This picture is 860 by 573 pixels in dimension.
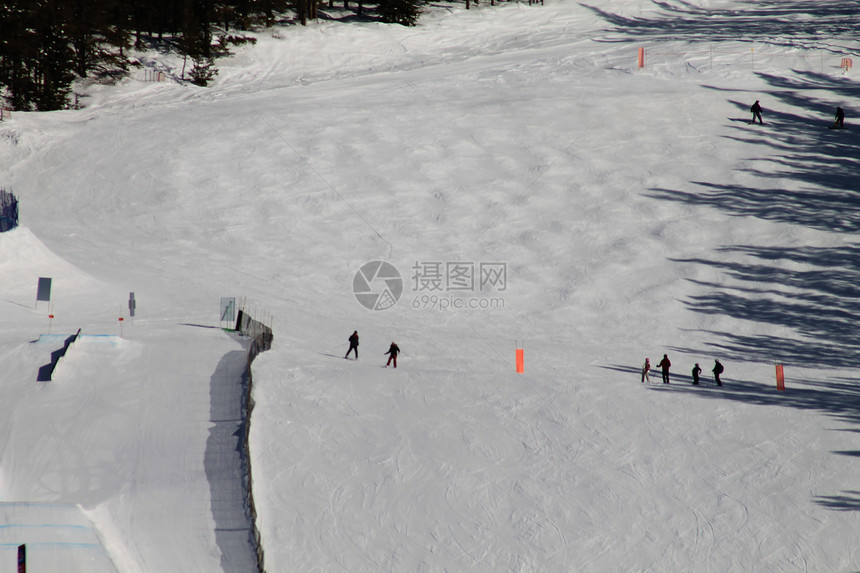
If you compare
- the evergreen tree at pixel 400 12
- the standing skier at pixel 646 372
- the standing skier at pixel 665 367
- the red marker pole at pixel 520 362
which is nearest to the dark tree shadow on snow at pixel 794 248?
the standing skier at pixel 646 372

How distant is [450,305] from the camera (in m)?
27.3

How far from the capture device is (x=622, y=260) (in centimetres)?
2958

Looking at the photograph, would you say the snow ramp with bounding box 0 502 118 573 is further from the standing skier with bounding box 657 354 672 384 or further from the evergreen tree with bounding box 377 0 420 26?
the evergreen tree with bounding box 377 0 420 26

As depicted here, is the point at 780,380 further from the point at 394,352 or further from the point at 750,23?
the point at 750,23

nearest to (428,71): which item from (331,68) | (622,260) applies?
(331,68)

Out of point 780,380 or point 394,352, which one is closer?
point 780,380

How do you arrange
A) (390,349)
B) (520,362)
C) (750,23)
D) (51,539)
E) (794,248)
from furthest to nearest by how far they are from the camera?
(750,23) → (794,248) → (520,362) → (390,349) → (51,539)

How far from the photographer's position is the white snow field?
14.7m

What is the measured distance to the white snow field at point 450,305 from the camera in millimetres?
14656

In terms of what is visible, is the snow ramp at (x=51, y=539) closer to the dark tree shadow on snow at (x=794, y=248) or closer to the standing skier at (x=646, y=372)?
the standing skier at (x=646, y=372)

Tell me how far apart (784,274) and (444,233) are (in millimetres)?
12166

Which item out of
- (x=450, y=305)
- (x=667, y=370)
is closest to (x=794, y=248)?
(x=667, y=370)

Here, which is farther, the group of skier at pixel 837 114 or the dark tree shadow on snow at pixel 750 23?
the dark tree shadow on snow at pixel 750 23

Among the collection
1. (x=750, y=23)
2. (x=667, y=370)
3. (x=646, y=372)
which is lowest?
(x=646, y=372)
